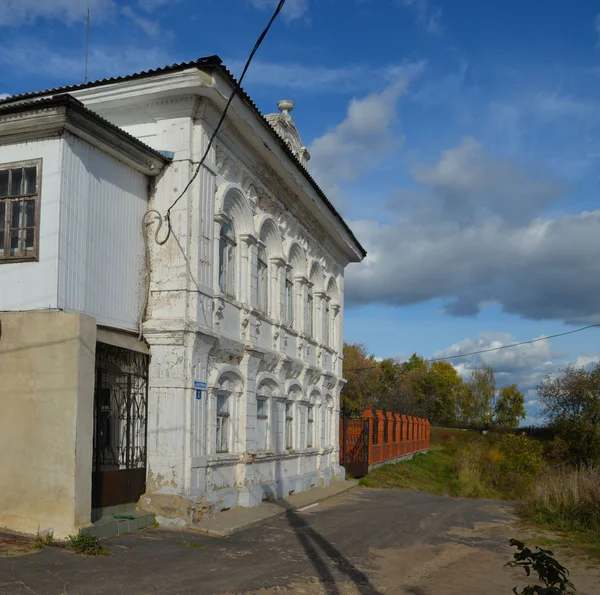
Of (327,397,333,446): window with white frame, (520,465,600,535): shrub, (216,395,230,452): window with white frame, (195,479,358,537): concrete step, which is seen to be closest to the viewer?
(195,479,358,537): concrete step

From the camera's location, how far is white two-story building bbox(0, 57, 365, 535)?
10336 mm

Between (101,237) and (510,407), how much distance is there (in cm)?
8189

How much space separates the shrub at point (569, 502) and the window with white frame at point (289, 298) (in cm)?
742

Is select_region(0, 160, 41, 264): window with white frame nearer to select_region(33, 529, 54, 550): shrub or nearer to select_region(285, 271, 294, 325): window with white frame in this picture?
select_region(33, 529, 54, 550): shrub

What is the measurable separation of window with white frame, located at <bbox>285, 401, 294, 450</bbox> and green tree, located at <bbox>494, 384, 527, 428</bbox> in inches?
2834

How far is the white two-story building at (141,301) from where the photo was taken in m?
10.3

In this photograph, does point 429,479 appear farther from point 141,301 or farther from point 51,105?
point 51,105

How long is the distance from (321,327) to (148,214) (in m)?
10.2

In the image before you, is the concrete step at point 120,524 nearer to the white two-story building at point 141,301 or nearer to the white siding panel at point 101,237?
the white two-story building at point 141,301

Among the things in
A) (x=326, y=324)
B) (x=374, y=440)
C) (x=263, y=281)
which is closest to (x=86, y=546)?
(x=263, y=281)

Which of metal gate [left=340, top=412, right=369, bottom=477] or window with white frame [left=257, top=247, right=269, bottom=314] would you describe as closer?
window with white frame [left=257, top=247, right=269, bottom=314]

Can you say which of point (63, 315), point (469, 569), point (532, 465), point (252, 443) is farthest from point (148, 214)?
point (532, 465)

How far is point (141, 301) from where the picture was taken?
12.8m

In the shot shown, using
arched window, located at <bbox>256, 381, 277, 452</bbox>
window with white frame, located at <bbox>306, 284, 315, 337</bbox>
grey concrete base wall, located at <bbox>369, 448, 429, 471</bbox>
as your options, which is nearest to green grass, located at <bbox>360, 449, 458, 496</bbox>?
grey concrete base wall, located at <bbox>369, 448, 429, 471</bbox>
